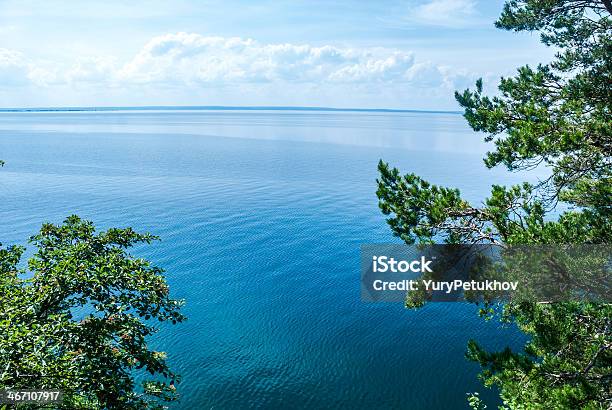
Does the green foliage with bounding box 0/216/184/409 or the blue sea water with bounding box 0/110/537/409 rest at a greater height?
the green foliage with bounding box 0/216/184/409

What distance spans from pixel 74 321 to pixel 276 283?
94.3 feet

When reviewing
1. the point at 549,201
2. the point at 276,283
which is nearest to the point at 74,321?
the point at 549,201

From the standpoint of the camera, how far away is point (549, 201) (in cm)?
1287

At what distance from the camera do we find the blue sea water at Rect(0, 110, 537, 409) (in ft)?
82.6

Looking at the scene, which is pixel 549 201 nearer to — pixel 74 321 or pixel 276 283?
pixel 74 321

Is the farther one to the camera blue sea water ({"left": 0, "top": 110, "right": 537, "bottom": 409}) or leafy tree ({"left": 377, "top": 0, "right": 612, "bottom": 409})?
blue sea water ({"left": 0, "top": 110, "right": 537, "bottom": 409})

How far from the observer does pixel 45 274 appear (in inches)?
472

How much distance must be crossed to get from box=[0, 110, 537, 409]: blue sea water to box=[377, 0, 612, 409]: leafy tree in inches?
550

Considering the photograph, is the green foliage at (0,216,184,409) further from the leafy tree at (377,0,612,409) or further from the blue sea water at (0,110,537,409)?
the blue sea water at (0,110,537,409)

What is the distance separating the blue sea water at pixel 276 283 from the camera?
25.2 m

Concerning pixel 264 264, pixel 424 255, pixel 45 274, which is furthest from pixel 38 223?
pixel 424 255

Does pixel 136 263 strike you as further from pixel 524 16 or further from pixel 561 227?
pixel 524 16

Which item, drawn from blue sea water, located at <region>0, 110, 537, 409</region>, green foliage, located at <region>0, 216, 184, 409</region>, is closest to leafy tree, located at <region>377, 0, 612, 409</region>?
green foliage, located at <region>0, 216, 184, 409</region>

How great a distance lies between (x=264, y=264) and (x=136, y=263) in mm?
30611
